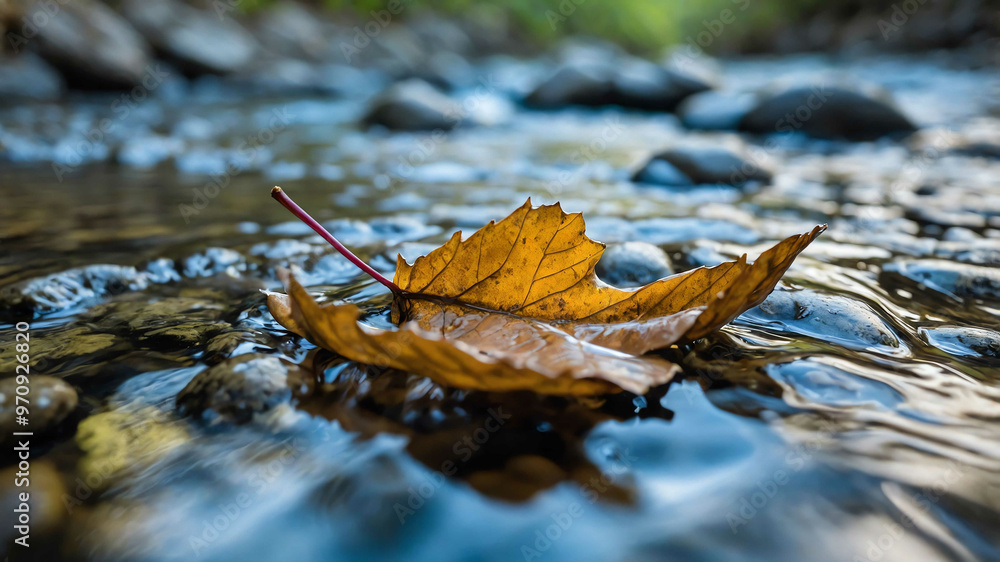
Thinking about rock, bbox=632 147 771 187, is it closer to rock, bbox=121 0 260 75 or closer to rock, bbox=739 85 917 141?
rock, bbox=739 85 917 141

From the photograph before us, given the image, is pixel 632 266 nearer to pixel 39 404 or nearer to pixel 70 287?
pixel 39 404

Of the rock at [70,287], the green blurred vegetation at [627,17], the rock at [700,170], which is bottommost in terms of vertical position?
the rock at [70,287]

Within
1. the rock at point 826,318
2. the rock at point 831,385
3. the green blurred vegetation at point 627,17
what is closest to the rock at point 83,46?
the rock at point 826,318

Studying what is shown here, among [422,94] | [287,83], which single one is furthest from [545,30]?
[422,94]

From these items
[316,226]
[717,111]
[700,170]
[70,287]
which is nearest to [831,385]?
[316,226]

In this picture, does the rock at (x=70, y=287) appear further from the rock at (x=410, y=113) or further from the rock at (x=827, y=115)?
the rock at (x=827, y=115)

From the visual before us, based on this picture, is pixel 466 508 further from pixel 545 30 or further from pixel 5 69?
pixel 545 30
